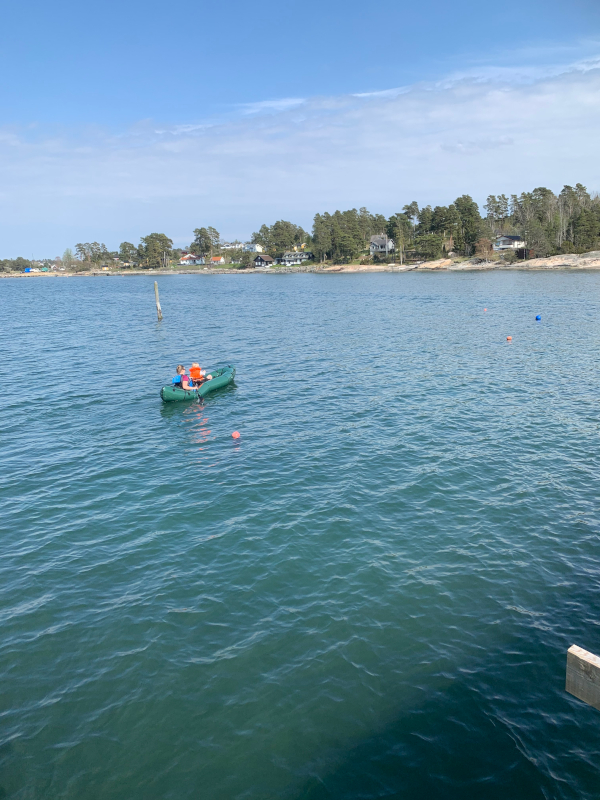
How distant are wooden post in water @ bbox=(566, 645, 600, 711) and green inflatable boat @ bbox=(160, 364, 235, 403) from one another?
23.5 meters

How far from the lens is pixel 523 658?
1059cm

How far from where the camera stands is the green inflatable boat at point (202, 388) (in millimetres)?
27812

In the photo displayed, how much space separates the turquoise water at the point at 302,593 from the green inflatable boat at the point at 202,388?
0.67 m

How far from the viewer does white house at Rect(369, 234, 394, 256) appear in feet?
599

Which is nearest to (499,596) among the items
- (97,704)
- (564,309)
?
(97,704)

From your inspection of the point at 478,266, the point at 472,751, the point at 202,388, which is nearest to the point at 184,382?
the point at 202,388

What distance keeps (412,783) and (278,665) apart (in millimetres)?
3218

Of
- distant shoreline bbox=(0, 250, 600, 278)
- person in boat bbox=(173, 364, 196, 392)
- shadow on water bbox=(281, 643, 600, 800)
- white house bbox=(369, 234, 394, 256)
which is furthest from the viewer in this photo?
white house bbox=(369, 234, 394, 256)

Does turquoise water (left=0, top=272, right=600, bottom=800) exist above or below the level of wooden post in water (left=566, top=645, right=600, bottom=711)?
below

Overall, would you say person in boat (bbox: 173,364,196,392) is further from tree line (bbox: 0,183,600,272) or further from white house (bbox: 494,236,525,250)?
white house (bbox: 494,236,525,250)

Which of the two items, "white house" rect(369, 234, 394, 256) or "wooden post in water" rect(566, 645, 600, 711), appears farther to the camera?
"white house" rect(369, 234, 394, 256)

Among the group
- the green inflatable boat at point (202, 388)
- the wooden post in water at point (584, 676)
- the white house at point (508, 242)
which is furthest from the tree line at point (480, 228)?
the wooden post in water at point (584, 676)

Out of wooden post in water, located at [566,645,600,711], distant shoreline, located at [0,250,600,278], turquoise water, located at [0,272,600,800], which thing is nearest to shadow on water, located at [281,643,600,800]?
turquoise water, located at [0,272,600,800]

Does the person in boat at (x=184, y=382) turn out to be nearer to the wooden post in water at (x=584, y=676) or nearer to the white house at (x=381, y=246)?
the wooden post in water at (x=584, y=676)
